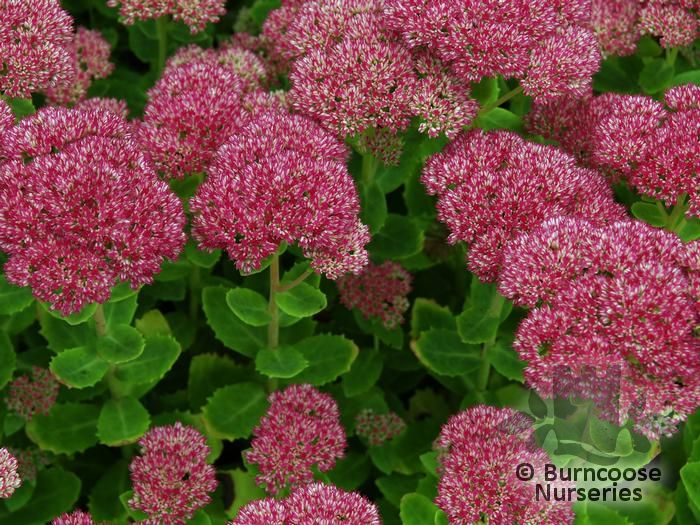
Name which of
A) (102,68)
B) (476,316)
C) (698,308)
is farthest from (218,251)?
(698,308)

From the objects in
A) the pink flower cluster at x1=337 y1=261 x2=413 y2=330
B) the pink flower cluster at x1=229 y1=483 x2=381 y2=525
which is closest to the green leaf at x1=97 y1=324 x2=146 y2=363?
the pink flower cluster at x1=229 y1=483 x2=381 y2=525

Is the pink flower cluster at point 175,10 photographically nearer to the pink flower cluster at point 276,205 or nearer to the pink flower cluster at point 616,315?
the pink flower cluster at point 276,205

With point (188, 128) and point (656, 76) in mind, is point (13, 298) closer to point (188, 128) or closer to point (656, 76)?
point (188, 128)

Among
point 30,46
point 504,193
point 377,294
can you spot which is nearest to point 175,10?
point 30,46

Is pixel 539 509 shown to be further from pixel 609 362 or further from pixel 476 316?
pixel 476 316

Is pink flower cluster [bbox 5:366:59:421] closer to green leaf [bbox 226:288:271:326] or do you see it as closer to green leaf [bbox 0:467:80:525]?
green leaf [bbox 0:467:80:525]
